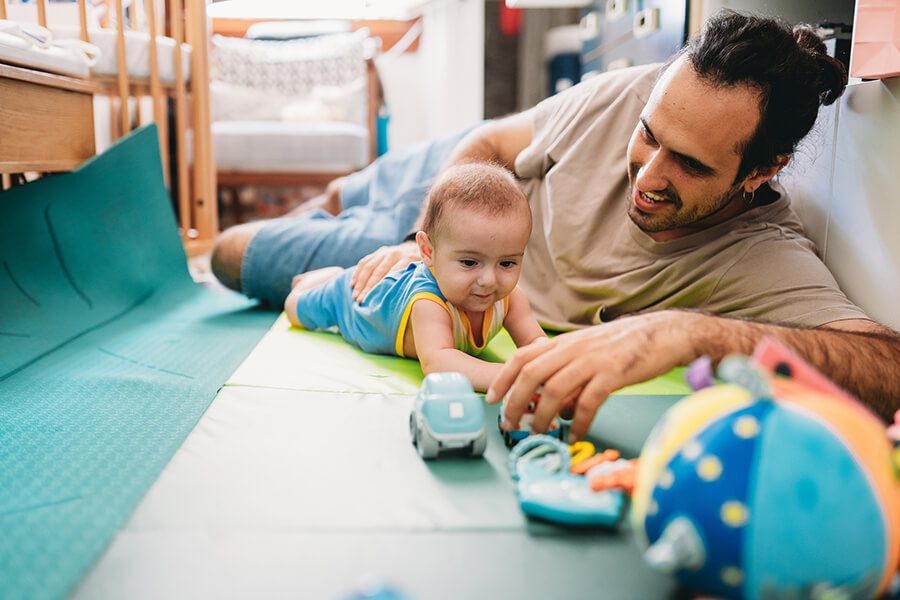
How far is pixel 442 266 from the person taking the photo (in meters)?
1.10

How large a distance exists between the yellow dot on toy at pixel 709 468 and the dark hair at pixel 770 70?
0.77 meters

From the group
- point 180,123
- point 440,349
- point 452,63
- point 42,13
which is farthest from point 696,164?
point 452,63

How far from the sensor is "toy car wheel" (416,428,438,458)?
789 millimetres

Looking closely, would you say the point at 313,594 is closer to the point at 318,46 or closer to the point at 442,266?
the point at 442,266

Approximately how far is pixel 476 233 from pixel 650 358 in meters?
0.38

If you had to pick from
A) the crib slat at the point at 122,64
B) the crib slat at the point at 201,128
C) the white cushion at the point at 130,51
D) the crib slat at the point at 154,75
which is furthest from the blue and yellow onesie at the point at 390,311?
the crib slat at the point at 201,128

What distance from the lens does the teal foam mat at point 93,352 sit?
2.46 feet

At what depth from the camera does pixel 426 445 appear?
79 cm

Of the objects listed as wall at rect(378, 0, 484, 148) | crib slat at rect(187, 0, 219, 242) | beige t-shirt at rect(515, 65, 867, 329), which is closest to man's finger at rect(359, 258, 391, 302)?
beige t-shirt at rect(515, 65, 867, 329)

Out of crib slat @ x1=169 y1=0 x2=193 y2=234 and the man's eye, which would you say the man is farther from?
crib slat @ x1=169 y1=0 x2=193 y2=234

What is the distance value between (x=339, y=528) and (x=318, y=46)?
3762 mm

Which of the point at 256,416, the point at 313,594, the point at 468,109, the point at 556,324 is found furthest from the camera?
the point at 468,109

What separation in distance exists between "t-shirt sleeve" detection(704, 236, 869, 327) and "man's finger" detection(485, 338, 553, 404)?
0.46 metres

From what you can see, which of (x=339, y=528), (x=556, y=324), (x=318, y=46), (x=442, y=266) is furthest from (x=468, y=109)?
(x=339, y=528)
